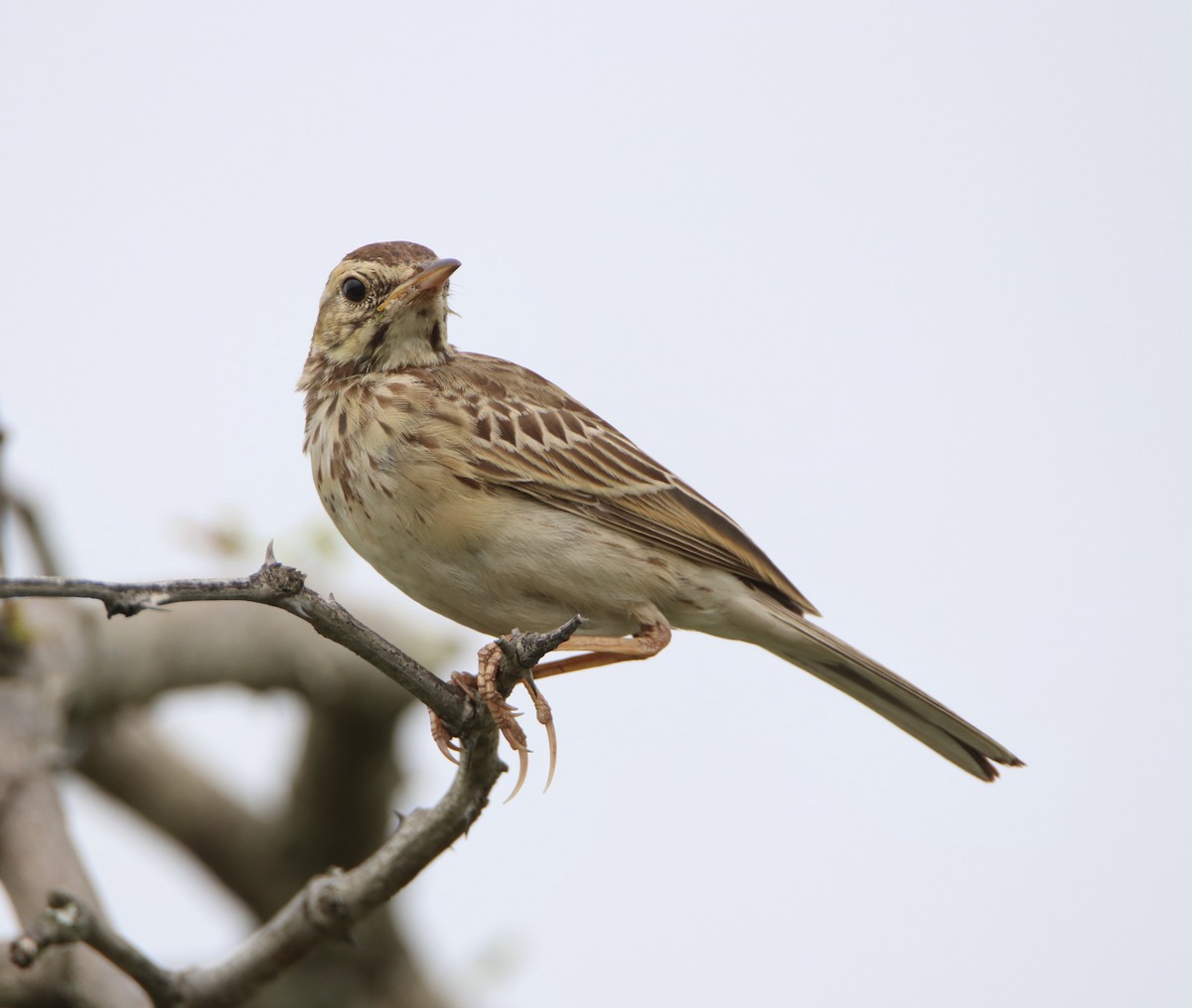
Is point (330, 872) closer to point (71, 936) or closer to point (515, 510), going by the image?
point (71, 936)

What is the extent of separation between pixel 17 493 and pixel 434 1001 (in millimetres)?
5831

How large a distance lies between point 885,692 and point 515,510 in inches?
74.0

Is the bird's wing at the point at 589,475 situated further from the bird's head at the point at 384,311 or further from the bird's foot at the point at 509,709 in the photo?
the bird's foot at the point at 509,709

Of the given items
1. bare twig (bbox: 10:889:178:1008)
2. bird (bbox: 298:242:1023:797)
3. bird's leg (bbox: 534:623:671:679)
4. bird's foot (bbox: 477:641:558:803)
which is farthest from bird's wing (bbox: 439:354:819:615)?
bare twig (bbox: 10:889:178:1008)

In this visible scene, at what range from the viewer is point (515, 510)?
6.21 metres

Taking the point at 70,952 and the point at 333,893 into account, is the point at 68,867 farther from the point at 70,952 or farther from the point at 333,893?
the point at 333,893

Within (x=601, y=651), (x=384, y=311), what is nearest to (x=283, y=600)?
(x=601, y=651)

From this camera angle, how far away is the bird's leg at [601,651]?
606 cm

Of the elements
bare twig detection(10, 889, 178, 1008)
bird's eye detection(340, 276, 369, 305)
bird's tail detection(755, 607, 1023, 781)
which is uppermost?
bird's eye detection(340, 276, 369, 305)

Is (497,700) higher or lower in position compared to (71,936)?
higher

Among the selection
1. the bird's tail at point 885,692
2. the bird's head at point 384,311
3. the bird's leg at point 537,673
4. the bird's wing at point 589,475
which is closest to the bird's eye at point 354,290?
the bird's head at point 384,311

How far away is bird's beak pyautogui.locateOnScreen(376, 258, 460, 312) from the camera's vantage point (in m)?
6.57

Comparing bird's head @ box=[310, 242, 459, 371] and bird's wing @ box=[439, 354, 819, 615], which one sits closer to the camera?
bird's wing @ box=[439, 354, 819, 615]

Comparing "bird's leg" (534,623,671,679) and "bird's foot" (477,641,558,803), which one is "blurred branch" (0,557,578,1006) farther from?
"bird's leg" (534,623,671,679)
